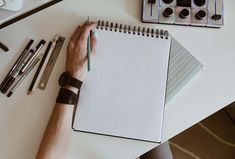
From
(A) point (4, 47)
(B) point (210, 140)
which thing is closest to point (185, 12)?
(A) point (4, 47)

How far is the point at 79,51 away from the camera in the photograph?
0.98 metres

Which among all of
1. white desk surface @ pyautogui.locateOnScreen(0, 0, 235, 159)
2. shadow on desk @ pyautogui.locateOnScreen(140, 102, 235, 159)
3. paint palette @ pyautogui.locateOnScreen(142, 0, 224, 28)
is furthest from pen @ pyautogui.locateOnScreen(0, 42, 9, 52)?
shadow on desk @ pyautogui.locateOnScreen(140, 102, 235, 159)

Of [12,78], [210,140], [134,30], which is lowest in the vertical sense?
[210,140]

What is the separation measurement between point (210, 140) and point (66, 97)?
683mm

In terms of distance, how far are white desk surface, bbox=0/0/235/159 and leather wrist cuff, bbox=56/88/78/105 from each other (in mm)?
31

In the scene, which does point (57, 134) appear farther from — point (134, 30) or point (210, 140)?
point (210, 140)

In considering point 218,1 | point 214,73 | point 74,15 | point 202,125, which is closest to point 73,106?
point 74,15

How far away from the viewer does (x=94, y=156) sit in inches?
36.7

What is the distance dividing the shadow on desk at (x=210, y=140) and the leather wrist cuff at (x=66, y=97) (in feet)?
1.88

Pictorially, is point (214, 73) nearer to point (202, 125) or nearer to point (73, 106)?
point (73, 106)

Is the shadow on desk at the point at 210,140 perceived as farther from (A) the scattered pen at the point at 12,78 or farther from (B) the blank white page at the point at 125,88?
(A) the scattered pen at the point at 12,78

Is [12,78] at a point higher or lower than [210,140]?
higher

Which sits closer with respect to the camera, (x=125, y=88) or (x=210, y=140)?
(x=125, y=88)

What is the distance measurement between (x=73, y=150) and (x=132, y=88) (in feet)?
0.69
